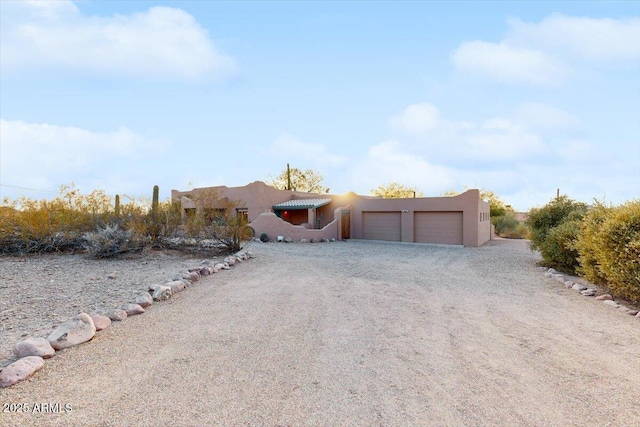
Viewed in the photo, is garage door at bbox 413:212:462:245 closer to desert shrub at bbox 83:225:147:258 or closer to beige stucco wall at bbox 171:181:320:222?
beige stucco wall at bbox 171:181:320:222

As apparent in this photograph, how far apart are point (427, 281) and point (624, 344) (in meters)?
4.37

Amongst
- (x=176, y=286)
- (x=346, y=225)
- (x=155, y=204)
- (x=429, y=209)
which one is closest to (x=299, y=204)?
(x=346, y=225)

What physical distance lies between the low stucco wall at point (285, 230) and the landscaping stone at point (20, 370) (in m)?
16.8

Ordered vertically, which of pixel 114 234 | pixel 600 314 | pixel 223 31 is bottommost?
pixel 600 314

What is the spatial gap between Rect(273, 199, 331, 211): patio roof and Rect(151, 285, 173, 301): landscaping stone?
1703 cm

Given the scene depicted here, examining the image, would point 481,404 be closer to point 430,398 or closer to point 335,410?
point 430,398

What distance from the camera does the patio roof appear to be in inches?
956

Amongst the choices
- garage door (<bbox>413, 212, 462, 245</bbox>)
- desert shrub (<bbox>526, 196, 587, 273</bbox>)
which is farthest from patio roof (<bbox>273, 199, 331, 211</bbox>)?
desert shrub (<bbox>526, 196, 587, 273</bbox>)

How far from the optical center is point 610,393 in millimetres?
3453

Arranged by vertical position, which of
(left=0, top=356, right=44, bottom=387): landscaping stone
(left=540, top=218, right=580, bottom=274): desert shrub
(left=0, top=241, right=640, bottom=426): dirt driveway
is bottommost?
(left=0, top=241, right=640, bottom=426): dirt driveway

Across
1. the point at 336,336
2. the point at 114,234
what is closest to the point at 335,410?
the point at 336,336

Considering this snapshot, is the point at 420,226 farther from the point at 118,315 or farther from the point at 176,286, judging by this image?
the point at 118,315

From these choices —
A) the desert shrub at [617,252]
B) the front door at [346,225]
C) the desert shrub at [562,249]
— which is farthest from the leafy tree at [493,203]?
the desert shrub at [617,252]

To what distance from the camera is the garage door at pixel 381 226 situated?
2197 centimetres
